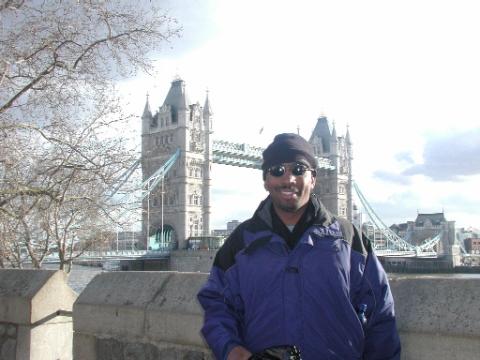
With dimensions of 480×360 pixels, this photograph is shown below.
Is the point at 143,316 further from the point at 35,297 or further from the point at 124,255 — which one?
Answer: the point at 124,255

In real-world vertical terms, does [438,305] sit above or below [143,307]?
above

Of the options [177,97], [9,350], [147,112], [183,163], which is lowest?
[9,350]

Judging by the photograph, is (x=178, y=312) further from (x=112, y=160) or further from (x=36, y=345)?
(x=112, y=160)

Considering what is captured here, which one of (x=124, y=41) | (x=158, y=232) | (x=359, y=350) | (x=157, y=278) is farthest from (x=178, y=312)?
(x=158, y=232)

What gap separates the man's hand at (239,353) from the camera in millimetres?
1637

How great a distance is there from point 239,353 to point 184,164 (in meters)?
60.8

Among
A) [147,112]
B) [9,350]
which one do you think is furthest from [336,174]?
[9,350]

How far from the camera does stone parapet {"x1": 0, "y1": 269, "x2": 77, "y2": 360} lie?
345cm

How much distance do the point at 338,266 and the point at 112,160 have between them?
4.20 meters

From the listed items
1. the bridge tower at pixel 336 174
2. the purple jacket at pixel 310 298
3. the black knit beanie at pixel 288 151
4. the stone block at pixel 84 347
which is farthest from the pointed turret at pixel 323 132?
the purple jacket at pixel 310 298

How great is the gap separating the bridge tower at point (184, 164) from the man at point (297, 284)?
57.3 m

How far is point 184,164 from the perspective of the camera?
6216 cm

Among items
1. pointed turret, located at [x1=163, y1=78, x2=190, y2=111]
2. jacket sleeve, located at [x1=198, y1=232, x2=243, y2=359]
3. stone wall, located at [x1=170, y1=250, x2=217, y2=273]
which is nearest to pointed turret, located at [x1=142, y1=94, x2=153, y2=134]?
pointed turret, located at [x1=163, y1=78, x2=190, y2=111]

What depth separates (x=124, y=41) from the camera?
16.4 ft
